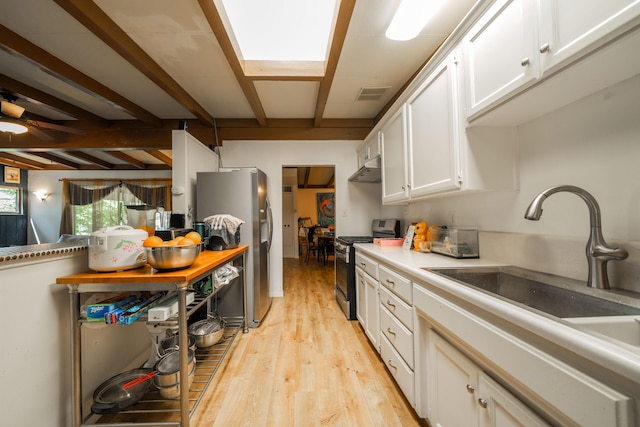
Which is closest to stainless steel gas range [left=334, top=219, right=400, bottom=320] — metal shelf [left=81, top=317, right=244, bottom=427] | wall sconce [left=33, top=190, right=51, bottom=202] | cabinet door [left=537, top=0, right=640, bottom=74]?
metal shelf [left=81, top=317, right=244, bottom=427]

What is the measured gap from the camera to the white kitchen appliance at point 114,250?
1.25 metres

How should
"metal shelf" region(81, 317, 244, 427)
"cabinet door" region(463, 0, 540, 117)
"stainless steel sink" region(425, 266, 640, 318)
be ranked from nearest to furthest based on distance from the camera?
"stainless steel sink" region(425, 266, 640, 318) < "cabinet door" region(463, 0, 540, 117) < "metal shelf" region(81, 317, 244, 427)

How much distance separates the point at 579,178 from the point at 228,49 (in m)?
2.47

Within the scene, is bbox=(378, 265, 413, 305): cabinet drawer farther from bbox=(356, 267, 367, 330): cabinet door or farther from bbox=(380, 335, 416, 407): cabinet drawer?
bbox=(356, 267, 367, 330): cabinet door

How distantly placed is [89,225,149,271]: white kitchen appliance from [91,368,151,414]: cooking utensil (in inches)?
29.7

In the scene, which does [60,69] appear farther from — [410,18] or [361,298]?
[361,298]

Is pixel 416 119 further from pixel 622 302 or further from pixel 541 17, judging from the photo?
pixel 622 302

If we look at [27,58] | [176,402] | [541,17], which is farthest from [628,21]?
[27,58]

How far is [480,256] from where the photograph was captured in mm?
1630

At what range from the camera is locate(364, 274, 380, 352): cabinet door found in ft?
6.31

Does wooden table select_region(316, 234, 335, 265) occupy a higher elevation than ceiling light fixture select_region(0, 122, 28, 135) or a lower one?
lower

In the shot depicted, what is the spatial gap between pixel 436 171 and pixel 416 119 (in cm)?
50

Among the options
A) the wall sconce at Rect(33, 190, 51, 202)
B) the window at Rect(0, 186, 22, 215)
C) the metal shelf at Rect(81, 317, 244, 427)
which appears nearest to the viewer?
the metal shelf at Rect(81, 317, 244, 427)

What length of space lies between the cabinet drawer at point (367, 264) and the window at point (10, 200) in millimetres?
8435
